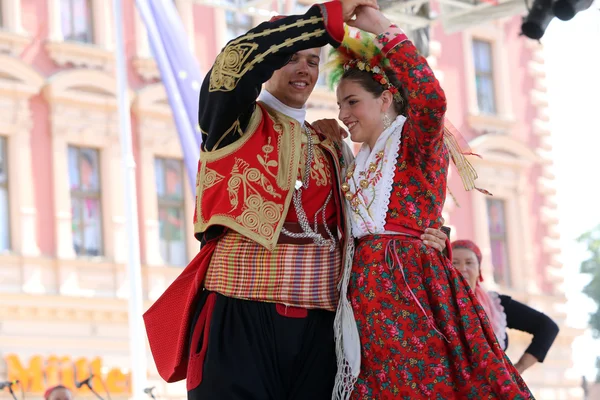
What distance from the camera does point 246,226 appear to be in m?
3.76

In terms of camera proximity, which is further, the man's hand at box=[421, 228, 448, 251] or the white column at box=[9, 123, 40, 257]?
the white column at box=[9, 123, 40, 257]

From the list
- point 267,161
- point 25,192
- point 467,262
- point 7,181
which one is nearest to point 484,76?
point 25,192

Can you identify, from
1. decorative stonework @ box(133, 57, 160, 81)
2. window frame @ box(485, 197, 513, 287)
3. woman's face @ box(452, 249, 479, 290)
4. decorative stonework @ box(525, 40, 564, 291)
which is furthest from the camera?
decorative stonework @ box(525, 40, 564, 291)

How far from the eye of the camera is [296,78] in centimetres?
403

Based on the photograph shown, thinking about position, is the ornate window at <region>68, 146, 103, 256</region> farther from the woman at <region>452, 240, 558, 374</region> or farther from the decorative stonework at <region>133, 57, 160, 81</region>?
the woman at <region>452, 240, 558, 374</region>

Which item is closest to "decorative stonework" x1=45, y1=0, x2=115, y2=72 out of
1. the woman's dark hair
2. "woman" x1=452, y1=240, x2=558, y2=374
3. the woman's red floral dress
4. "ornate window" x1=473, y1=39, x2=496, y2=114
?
"ornate window" x1=473, y1=39, x2=496, y2=114

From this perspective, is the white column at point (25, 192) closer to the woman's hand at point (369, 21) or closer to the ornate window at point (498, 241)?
→ the ornate window at point (498, 241)

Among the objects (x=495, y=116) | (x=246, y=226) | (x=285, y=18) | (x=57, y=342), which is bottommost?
(x=57, y=342)

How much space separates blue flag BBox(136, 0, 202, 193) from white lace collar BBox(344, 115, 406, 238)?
3433mm

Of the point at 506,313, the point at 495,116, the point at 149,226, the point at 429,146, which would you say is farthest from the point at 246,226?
the point at 495,116

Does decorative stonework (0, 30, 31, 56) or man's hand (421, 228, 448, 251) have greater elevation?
decorative stonework (0, 30, 31, 56)

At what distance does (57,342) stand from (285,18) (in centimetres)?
1306

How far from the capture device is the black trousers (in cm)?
368

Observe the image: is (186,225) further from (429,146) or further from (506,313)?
(429,146)
